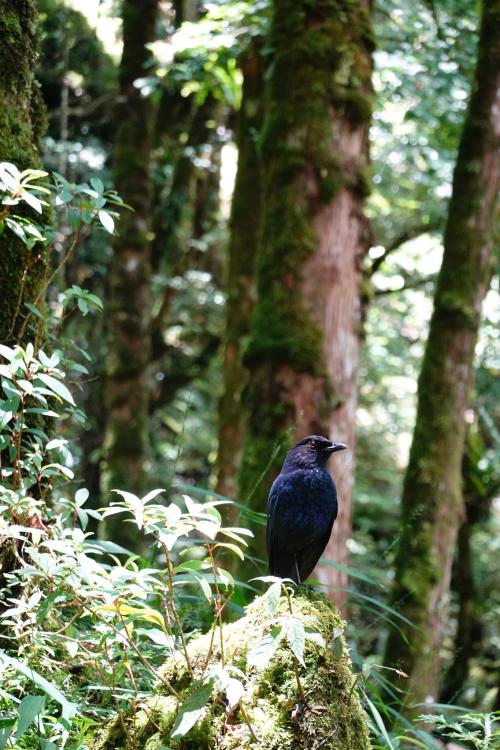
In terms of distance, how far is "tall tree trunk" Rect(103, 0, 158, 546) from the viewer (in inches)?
358

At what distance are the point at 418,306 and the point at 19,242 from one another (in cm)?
1175

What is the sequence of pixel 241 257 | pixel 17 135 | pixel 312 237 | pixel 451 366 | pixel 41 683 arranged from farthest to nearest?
pixel 241 257 < pixel 451 366 < pixel 312 237 < pixel 17 135 < pixel 41 683

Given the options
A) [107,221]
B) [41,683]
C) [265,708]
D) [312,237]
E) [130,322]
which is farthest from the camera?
[130,322]

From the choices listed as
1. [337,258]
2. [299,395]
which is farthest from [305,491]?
[337,258]

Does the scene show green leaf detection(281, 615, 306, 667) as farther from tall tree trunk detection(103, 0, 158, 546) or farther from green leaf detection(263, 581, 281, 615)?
tall tree trunk detection(103, 0, 158, 546)

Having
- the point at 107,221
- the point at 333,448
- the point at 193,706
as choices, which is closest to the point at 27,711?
the point at 193,706

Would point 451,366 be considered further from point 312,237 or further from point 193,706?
point 193,706

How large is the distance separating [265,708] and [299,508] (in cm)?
95

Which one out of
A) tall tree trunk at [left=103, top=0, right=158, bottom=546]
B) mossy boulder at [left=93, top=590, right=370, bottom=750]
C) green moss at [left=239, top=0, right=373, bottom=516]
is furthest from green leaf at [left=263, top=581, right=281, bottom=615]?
tall tree trunk at [left=103, top=0, right=158, bottom=546]

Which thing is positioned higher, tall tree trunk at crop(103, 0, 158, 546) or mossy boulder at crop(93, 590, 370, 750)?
tall tree trunk at crop(103, 0, 158, 546)

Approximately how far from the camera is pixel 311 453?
3018 millimetres

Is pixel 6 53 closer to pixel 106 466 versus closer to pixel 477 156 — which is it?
pixel 477 156

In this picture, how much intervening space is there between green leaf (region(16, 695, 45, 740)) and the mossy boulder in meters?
0.31

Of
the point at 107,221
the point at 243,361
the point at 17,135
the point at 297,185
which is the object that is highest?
the point at 297,185
